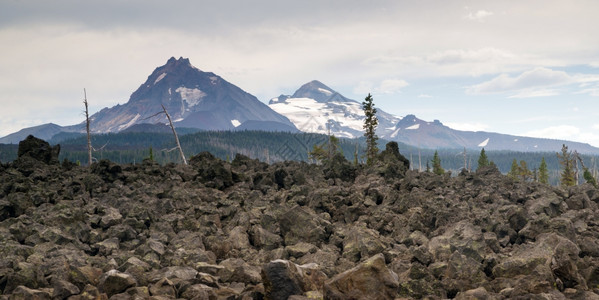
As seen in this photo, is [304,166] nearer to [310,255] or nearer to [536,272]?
[310,255]

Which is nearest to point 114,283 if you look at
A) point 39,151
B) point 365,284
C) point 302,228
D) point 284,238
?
point 365,284

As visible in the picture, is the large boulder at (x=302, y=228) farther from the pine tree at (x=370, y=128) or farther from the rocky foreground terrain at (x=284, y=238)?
the pine tree at (x=370, y=128)

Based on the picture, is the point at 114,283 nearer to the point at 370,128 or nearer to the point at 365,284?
the point at 365,284

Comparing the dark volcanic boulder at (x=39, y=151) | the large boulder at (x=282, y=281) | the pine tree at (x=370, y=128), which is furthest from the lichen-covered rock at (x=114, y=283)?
the pine tree at (x=370, y=128)

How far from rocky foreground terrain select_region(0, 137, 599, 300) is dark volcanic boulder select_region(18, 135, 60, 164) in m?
5.55

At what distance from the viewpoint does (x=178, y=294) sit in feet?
29.6

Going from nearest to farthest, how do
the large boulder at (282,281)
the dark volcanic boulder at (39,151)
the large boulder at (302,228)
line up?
the large boulder at (282,281) < the large boulder at (302,228) < the dark volcanic boulder at (39,151)

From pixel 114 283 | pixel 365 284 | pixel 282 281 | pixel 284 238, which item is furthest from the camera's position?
pixel 284 238

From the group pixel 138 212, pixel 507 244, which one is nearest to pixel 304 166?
pixel 138 212

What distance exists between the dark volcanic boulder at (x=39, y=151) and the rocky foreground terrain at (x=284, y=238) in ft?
18.2

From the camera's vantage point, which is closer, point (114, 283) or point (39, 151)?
point (114, 283)

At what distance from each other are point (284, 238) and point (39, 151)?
2235 centimetres

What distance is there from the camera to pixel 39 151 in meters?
29.7

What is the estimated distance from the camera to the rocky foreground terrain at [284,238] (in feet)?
29.4
